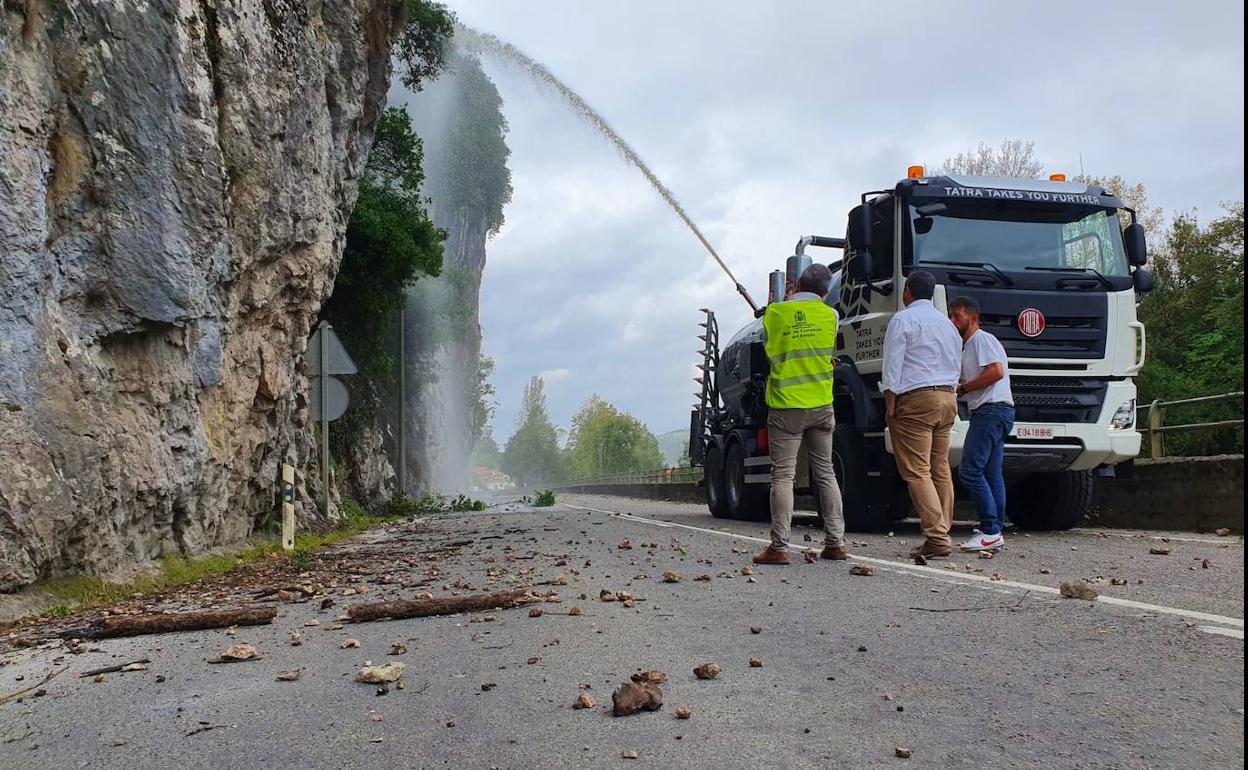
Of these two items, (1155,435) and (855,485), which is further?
(1155,435)

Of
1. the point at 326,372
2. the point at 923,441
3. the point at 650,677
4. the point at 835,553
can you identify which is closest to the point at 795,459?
the point at 835,553

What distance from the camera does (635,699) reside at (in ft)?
10.7

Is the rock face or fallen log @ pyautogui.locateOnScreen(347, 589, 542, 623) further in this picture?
the rock face

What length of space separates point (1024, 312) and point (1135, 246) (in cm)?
154

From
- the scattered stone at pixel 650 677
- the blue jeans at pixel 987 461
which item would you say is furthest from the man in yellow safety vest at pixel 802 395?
the scattered stone at pixel 650 677

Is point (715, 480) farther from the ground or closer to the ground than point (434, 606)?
farther from the ground

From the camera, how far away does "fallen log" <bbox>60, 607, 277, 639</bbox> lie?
517cm

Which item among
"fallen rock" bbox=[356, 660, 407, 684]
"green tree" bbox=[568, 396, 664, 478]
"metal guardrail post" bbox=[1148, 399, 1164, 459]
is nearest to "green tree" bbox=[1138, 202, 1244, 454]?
"metal guardrail post" bbox=[1148, 399, 1164, 459]

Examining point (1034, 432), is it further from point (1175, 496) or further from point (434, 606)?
point (434, 606)

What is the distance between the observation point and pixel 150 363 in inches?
320

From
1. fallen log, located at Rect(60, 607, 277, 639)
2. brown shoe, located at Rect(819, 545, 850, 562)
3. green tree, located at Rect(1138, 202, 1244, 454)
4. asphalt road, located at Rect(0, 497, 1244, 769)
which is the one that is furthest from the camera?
green tree, located at Rect(1138, 202, 1244, 454)

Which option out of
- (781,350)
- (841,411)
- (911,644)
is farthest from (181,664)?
(841,411)

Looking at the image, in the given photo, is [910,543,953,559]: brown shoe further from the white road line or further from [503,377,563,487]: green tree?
[503,377,563,487]: green tree

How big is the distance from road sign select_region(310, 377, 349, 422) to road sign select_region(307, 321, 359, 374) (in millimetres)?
134
